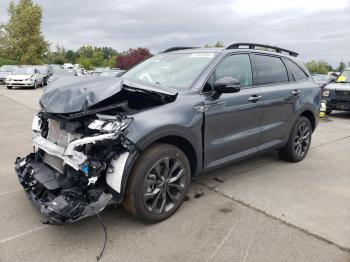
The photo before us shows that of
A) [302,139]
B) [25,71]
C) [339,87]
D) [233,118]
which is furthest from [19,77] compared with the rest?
[233,118]

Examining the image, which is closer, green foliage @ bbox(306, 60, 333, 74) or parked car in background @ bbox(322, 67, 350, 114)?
parked car in background @ bbox(322, 67, 350, 114)

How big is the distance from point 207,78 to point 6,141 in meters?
4.90

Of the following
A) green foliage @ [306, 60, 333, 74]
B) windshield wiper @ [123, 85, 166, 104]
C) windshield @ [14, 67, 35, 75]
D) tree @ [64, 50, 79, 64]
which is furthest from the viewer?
tree @ [64, 50, 79, 64]

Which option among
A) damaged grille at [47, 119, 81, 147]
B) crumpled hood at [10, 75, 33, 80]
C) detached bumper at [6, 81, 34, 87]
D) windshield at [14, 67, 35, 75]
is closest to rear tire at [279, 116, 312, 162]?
damaged grille at [47, 119, 81, 147]

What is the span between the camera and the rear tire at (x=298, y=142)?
540cm

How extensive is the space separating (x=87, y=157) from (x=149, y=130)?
603 mm

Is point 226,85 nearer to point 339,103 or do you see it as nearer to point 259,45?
point 259,45

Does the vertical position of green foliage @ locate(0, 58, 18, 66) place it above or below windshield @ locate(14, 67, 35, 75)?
above

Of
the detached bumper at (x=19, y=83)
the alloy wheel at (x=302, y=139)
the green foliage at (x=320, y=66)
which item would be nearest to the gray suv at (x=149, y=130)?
the alloy wheel at (x=302, y=139)

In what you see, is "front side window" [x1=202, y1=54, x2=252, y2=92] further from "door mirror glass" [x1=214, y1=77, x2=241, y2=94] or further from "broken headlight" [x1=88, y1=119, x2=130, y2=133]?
"broken headlight" [x1=88, y1=119, x2=130, y2=133]

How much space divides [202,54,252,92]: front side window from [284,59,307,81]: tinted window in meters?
1.15

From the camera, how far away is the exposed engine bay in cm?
296

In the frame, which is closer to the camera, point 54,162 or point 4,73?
point 54,162

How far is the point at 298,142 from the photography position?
5594 millimetres
